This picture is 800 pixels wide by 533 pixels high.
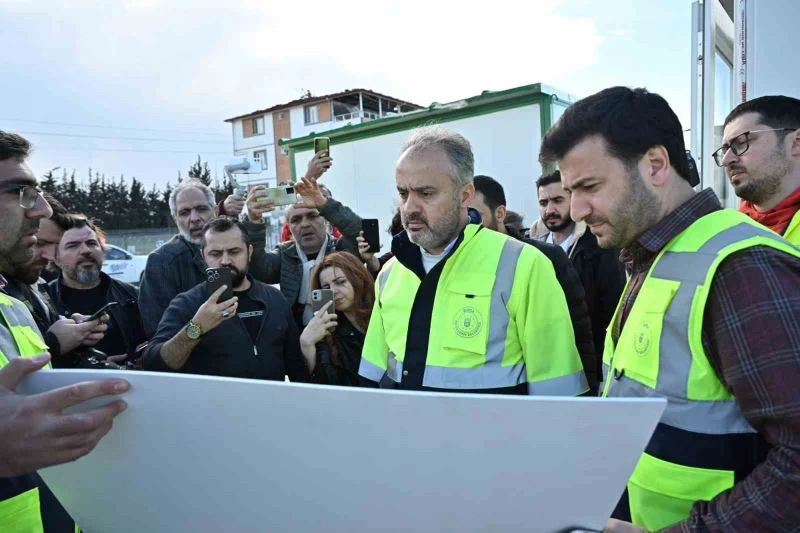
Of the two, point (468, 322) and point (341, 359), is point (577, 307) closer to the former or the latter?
point (468, 322)

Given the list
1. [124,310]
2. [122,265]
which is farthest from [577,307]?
[122,265]

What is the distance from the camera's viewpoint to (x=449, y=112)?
7605 mm

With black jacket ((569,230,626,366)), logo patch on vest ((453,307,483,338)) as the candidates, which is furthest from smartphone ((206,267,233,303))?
black jacket ((569,230,626,366))

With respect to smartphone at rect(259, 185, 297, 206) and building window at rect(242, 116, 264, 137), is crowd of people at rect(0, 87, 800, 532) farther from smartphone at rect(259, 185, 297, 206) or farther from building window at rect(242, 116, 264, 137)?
building window at rect(242, 116, 264, 137)

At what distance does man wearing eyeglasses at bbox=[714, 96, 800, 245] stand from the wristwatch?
2829 mm

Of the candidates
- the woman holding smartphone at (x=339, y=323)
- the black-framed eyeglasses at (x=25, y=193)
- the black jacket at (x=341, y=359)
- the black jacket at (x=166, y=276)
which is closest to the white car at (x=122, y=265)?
the black jacket at (x=166, y=276)

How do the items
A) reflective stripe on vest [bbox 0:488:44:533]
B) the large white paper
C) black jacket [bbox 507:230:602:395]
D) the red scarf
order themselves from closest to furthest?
the large white paper < reflective stripe on vest [bbox 0:488:44:533] < the red scarf < black jacket [bbox 507:230:602:395]

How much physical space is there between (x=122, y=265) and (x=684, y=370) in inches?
714

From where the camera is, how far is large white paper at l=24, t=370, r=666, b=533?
82cm

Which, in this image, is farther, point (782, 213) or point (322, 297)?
point (322, 297)

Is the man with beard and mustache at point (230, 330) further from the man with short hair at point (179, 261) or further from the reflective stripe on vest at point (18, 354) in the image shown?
the reflective stripe on vest at point (18, 354)

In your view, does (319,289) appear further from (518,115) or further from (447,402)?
(518,115)

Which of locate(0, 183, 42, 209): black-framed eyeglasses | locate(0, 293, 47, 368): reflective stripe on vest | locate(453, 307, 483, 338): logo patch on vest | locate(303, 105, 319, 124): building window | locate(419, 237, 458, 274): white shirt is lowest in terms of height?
locate(453, 307, 483, 338): logo patch on vest

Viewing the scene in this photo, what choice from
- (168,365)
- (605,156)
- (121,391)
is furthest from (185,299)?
(605,156)
